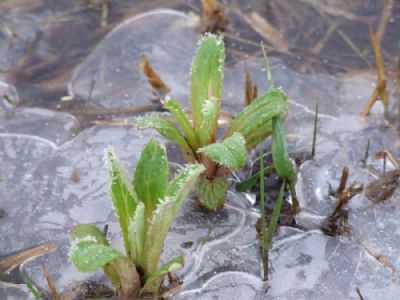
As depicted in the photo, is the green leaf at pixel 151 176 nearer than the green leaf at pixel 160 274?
No

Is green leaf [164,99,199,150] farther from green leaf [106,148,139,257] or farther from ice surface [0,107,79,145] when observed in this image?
ice surface [0,107,79,145]

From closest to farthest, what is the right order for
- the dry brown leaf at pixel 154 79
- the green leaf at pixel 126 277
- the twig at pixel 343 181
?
the green leaf at pixel 126 277 → the twig at pixel 343 181 → the dry brown leaf at pixel 154 79

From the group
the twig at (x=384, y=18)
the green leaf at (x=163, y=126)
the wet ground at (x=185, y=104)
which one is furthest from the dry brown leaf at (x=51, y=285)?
the twig at (x=384, y=18)

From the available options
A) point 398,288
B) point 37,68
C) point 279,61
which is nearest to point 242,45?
point 279,61

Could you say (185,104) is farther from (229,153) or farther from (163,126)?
(229,153)

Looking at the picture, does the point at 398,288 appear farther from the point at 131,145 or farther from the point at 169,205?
the point at 131,145

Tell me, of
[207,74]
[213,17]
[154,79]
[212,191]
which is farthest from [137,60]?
[212,191]

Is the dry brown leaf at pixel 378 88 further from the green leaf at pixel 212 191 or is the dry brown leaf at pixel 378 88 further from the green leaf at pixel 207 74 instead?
the green leaf at pixel 212 191
